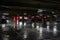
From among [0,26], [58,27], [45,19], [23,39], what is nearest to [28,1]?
[23,39]

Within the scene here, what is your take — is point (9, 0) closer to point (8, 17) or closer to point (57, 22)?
point (8, 17)

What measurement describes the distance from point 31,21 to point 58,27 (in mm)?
1621

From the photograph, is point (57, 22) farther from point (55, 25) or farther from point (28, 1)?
point (28, 1)

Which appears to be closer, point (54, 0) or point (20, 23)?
point (54, 0)

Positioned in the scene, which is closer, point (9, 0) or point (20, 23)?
point (9, 0)

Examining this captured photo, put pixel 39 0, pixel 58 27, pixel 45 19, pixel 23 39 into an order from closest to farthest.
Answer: pixel 39 0, pixel 23 39, pixel 45 19, pixel 58 27

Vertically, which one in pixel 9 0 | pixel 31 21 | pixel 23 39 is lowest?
pixel 23 39

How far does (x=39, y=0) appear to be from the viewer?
4484mm

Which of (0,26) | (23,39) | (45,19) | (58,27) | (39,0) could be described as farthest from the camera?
(58,27)

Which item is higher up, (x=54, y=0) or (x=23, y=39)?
(x=54, y=0)

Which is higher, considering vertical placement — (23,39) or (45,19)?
(45,19)

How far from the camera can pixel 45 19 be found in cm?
877

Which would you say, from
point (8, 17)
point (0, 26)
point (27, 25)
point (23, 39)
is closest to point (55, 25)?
point (27, 25)

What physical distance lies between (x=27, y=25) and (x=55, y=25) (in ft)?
5.56
